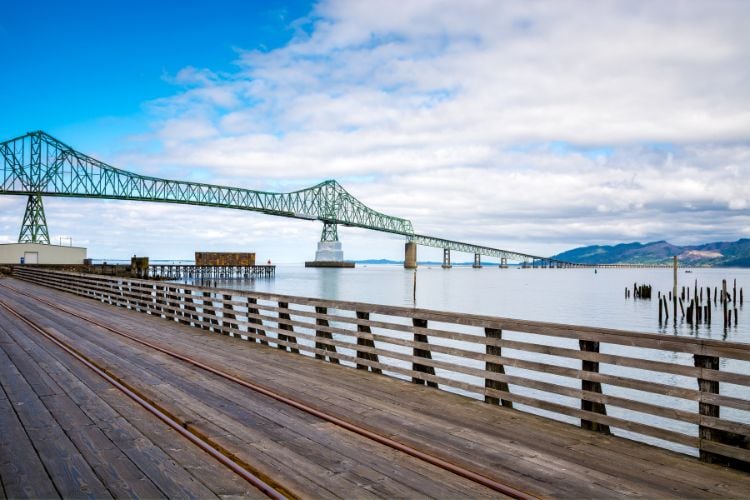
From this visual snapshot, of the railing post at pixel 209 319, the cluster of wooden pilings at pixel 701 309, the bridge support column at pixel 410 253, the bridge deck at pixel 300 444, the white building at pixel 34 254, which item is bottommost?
the cluster of wooden pilings at pixel 701 309

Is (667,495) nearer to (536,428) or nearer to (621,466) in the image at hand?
(621,466)

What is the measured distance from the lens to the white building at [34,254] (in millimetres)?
62562

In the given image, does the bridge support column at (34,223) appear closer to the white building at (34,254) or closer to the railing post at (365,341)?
the white building at (34,254)

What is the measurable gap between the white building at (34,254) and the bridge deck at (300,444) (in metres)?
63.1

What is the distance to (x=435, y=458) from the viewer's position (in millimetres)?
5070

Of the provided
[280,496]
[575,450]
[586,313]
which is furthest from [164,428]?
[586,313]

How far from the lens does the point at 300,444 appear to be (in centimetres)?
543

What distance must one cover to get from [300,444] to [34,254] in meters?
68.6

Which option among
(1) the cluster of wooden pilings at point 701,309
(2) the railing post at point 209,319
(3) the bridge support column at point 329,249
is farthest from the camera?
(3) the bridge support column at point 329,249

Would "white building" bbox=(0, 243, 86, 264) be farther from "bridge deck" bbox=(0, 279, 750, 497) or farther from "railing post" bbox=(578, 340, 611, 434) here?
"railing post" bbox=(578, 340, 611, 434)

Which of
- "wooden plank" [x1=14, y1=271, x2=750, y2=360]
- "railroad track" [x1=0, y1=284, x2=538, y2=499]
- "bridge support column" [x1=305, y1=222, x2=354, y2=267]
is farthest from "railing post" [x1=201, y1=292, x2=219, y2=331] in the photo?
"bridge support column" [x1=305, y1=222, x2=354, y2=267]

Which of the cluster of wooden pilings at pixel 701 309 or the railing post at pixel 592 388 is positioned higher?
the railing post at pixel 592 388

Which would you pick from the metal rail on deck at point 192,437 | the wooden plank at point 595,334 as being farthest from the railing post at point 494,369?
the metal rail on deck at point 192,437

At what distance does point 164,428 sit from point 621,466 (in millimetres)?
4348
